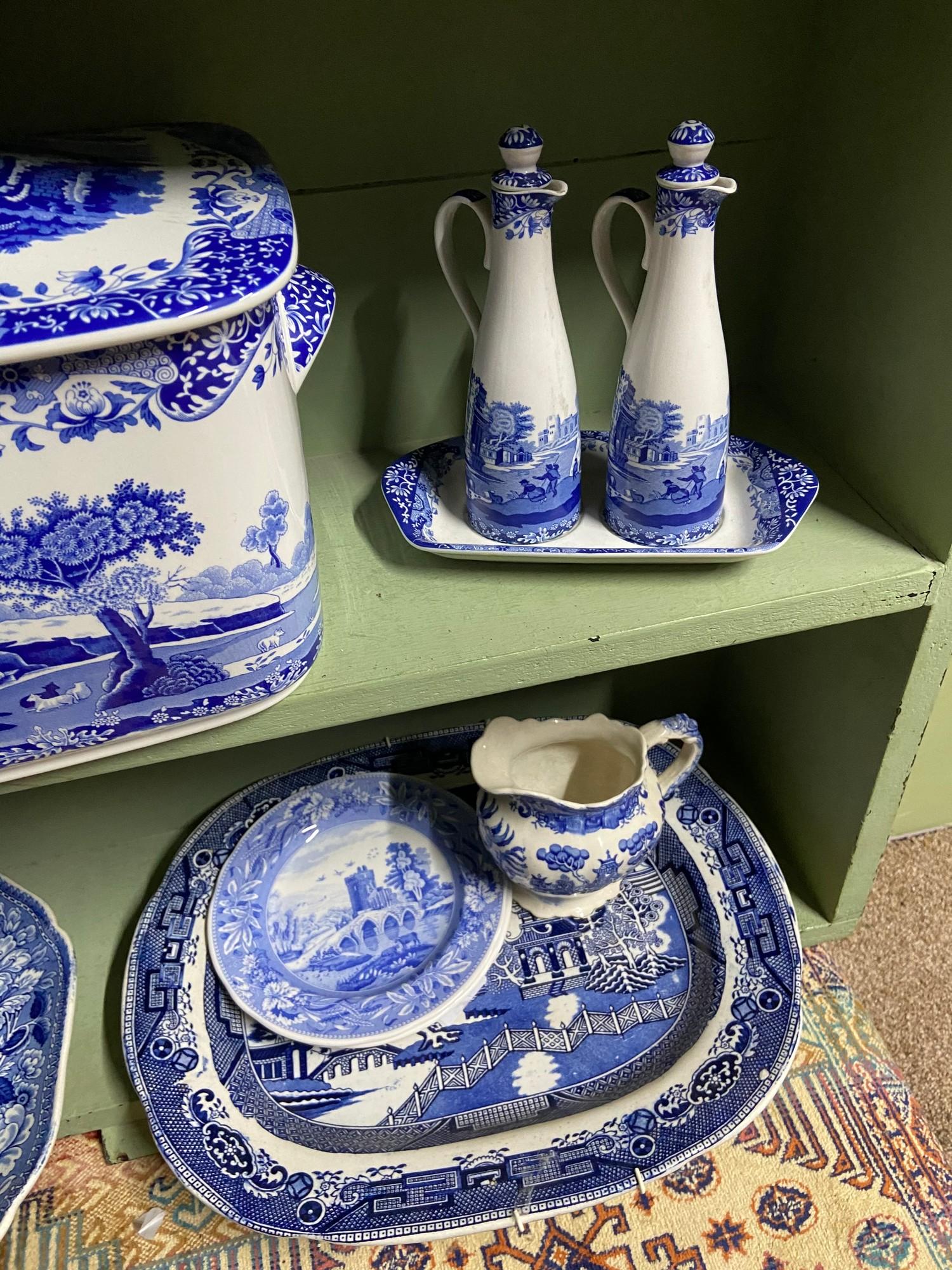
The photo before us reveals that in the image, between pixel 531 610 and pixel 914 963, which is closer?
pixel 531 610

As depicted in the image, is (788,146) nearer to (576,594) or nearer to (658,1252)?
(576,594)

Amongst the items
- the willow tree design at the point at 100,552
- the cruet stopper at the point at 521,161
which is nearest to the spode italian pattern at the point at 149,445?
the willow tree design at the point at 100,552

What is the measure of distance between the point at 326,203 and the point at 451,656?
30 cm

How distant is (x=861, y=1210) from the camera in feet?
2.31

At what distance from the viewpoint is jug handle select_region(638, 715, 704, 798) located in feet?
2.45

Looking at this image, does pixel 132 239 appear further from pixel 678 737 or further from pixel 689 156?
pixel 678 737

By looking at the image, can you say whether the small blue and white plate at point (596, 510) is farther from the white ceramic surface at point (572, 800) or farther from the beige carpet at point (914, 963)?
the beige carpet at point (914, 963)

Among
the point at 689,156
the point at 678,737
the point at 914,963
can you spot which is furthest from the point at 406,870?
the point at 689,156

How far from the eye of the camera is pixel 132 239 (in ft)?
1.31

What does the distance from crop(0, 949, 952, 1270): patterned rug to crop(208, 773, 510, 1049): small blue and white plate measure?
15 centimetres

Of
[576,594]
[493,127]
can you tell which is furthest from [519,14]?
[576,594]

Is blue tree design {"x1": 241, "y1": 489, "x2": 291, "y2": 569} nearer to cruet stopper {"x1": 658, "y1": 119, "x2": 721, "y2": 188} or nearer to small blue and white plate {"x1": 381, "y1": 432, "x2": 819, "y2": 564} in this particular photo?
small blue and white plate {"x1": 381, "y1": 432, "x2": 819, "y2": 564}

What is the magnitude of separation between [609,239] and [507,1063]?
59cm

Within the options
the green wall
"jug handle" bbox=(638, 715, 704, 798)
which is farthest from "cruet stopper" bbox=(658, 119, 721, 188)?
the green wall
